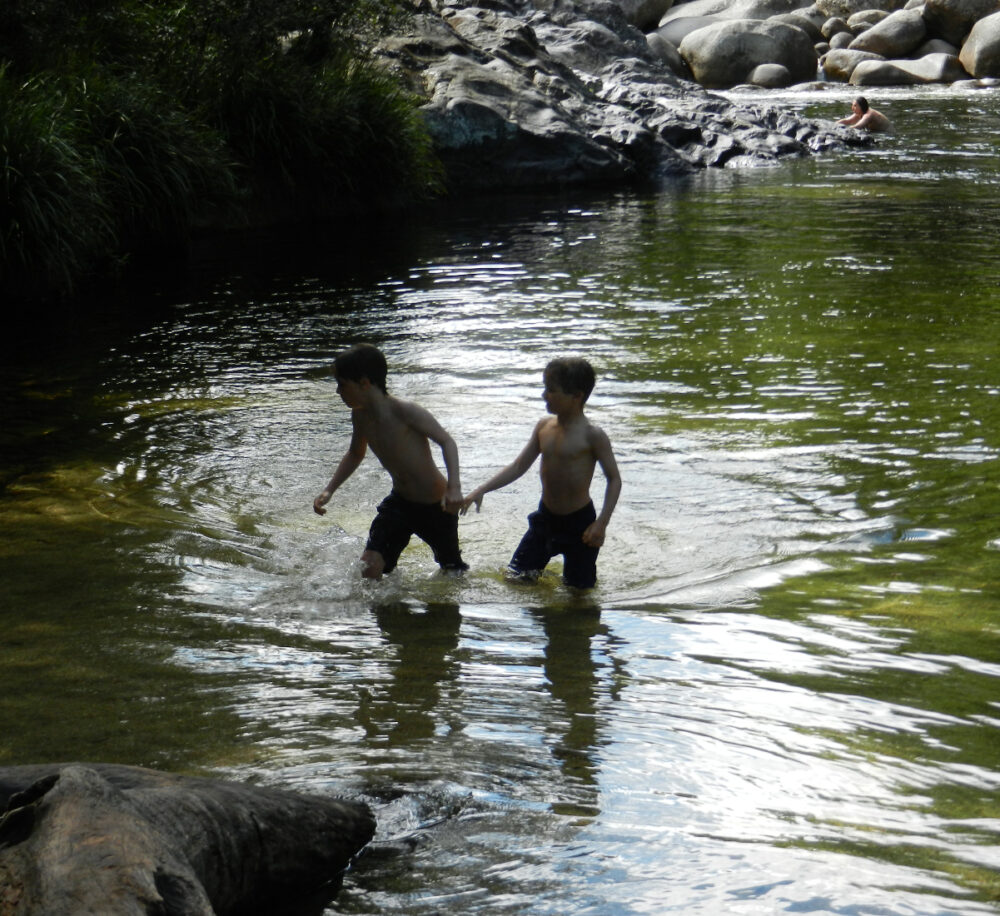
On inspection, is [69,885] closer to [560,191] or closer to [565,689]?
[565,689]

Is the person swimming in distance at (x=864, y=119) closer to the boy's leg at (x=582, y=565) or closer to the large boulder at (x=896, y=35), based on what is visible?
the large boulder at (x=896, y=35)

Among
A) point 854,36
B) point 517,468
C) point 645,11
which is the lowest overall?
point 517,468

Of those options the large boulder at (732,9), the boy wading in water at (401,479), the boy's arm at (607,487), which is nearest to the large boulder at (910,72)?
the large boulder at (732,9)

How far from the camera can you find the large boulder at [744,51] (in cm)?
4084

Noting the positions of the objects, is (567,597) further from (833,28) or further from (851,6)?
(851,6)

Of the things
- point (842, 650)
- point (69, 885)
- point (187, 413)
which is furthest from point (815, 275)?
point (69, 885)

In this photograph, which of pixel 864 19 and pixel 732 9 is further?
pixel 732 9

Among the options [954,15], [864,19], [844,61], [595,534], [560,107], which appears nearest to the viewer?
[595,534]

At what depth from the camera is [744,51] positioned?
41.0 m

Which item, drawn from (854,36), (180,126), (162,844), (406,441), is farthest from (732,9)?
(162,844)

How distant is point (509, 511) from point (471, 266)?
8.21m

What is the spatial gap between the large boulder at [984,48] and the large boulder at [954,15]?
1.26 m

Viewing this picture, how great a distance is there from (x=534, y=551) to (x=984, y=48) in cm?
3880

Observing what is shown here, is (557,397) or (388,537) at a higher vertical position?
(557,397)
